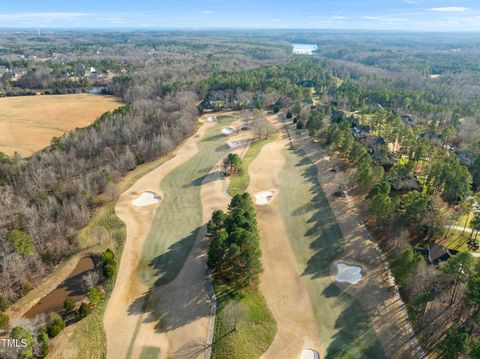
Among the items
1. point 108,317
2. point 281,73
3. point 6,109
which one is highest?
point 281,73

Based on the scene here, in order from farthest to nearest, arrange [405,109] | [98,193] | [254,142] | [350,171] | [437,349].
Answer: [405,109]
[254,142]
[350,171]
[98,193]
[437,349]

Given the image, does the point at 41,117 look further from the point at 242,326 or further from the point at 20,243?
the point at 242,326

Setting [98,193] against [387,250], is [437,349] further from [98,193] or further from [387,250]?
[98,193]

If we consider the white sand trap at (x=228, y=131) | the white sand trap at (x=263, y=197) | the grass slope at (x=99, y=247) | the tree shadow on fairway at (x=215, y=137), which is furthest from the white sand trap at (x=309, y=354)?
the white sand trap at (x=228, y=131)

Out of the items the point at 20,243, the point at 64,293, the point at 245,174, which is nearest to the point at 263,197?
the point at 245,174

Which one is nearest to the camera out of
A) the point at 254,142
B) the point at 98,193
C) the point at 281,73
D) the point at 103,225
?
the point at 103,225

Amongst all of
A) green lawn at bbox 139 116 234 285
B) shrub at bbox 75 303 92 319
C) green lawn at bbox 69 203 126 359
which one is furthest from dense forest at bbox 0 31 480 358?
green lawn at bbox 69 203 126 359

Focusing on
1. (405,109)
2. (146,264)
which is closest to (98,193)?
(146,264)
